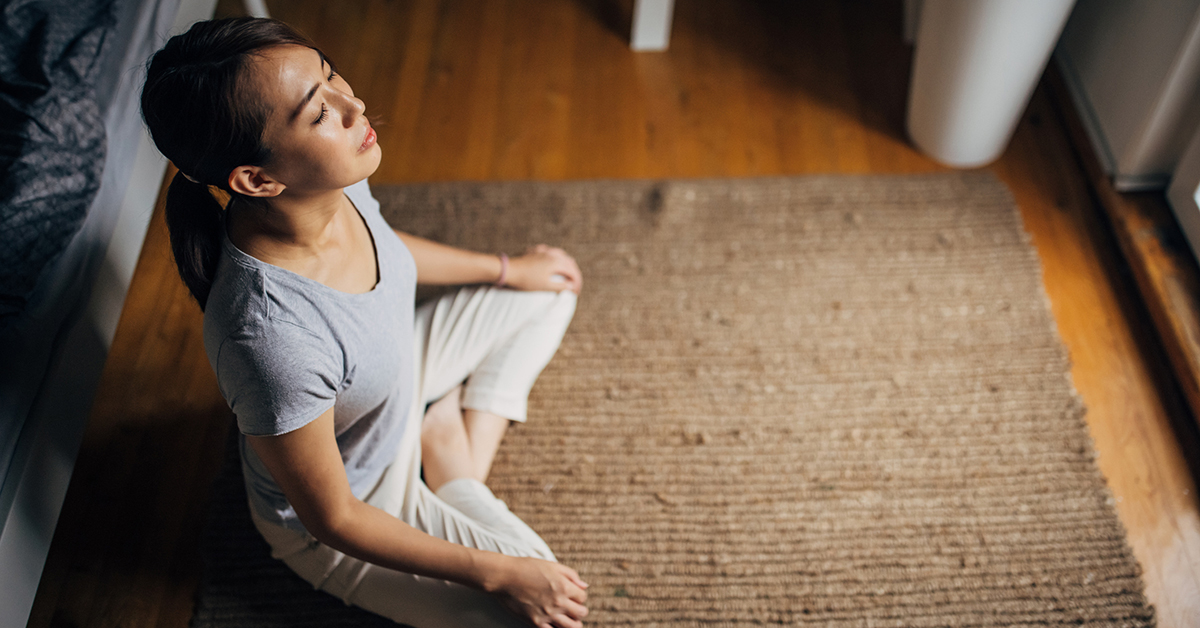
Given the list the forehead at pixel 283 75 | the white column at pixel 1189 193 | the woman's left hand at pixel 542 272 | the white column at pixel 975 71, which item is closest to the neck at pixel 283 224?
the forehead at pixel 283 75

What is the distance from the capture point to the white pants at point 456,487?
96cm

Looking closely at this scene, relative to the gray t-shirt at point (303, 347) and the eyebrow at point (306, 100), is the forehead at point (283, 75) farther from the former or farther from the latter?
the gray t-shirt at point (303, 347)

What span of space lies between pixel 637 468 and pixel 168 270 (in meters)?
0.94

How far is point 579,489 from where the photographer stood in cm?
120

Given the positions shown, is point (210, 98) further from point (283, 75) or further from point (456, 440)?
point (456, 440)

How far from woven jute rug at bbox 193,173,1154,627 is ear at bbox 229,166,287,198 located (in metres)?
0.62

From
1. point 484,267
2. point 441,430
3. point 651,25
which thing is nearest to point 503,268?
point 484,267

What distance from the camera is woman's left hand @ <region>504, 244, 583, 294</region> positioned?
120cm

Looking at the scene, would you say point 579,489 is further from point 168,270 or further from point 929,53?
point 929,53

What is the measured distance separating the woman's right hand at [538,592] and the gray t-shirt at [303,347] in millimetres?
241

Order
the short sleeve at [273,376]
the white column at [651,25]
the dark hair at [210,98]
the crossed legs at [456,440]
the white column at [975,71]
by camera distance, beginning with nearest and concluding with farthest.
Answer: the dark hair at [210,98]
the short sleeve at [273,376]
the crossed legs at [456,440]
the white column at [975,71]
the white column at [651,25]

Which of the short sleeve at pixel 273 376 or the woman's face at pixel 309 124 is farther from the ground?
the woman's face at pixel 309 124

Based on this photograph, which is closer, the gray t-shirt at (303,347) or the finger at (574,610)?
the gray t-shirt at (303,347)

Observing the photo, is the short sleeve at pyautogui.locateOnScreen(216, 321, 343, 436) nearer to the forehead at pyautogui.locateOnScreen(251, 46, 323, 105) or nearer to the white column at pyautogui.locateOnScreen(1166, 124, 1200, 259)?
the forehead at pyautogui.locateOnScreen(251, 46, 323, 105)
